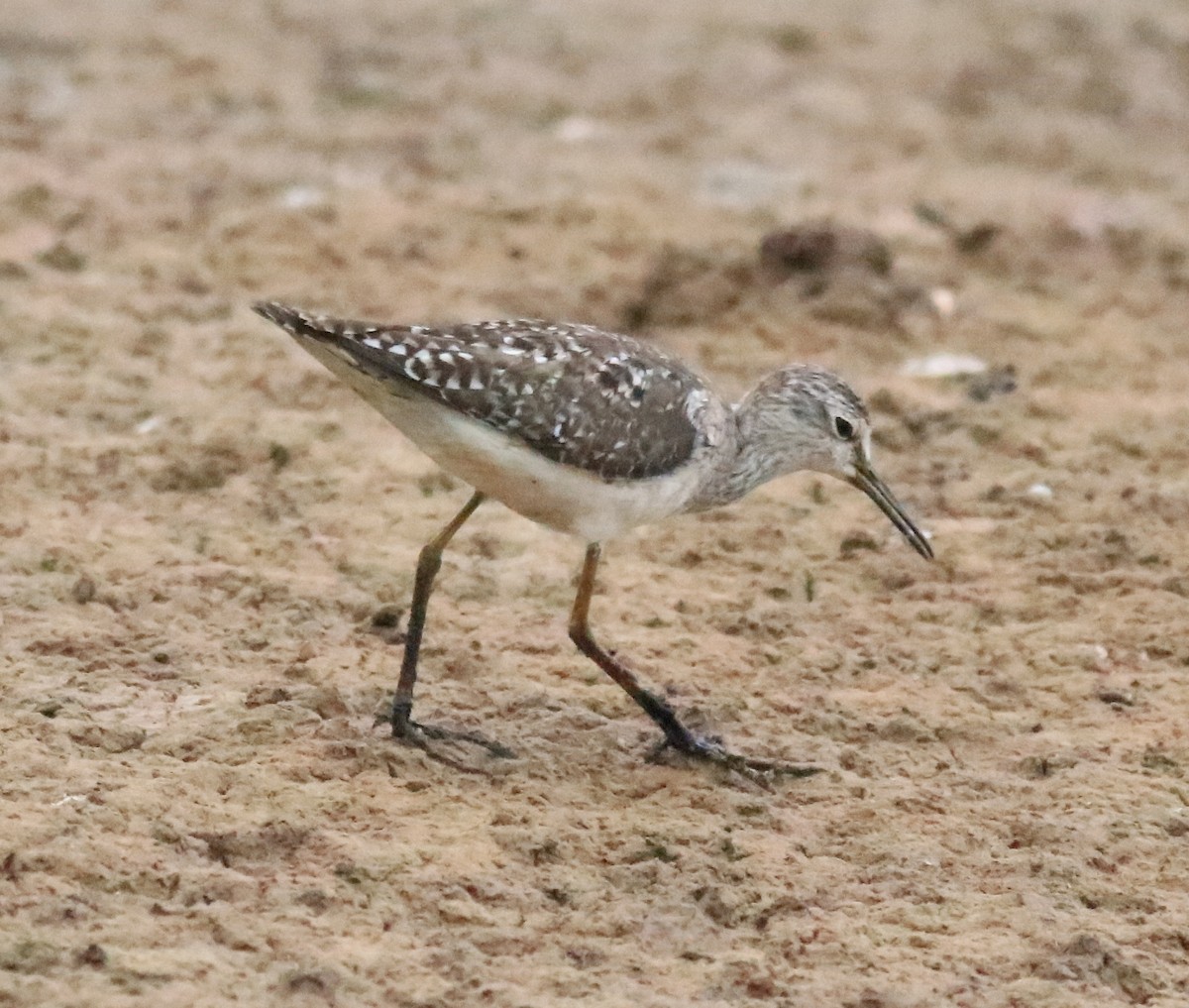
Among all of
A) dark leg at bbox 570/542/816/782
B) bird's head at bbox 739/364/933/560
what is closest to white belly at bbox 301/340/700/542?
dark leg at bbox 570/542/816/782

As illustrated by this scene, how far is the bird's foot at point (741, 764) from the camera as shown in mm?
5254

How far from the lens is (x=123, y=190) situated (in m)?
9.22

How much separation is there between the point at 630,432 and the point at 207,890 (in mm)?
1781

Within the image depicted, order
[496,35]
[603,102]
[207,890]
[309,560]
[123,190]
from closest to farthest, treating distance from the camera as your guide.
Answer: [207,890], [309,560], [123,190], [603,102], [496,35]

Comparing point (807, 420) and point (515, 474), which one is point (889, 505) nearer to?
point (807, 420)

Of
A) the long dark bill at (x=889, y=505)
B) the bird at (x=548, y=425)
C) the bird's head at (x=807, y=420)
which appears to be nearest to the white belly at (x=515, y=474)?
the bird at (x=548, y=425)

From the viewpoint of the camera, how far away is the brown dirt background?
14.5ft

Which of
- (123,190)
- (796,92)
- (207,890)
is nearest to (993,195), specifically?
(796,92)

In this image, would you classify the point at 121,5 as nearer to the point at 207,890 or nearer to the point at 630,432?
the point at 630,432

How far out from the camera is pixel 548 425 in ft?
17.3

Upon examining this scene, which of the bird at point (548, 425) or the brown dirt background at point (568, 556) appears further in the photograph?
the bird at point (548, 425)

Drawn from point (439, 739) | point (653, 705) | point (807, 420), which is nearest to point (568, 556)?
point (807, 420)

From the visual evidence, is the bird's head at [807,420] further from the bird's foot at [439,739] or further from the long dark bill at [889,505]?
the bird's foot at [439,739]

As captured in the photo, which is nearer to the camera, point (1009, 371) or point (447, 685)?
point (447, 685)
